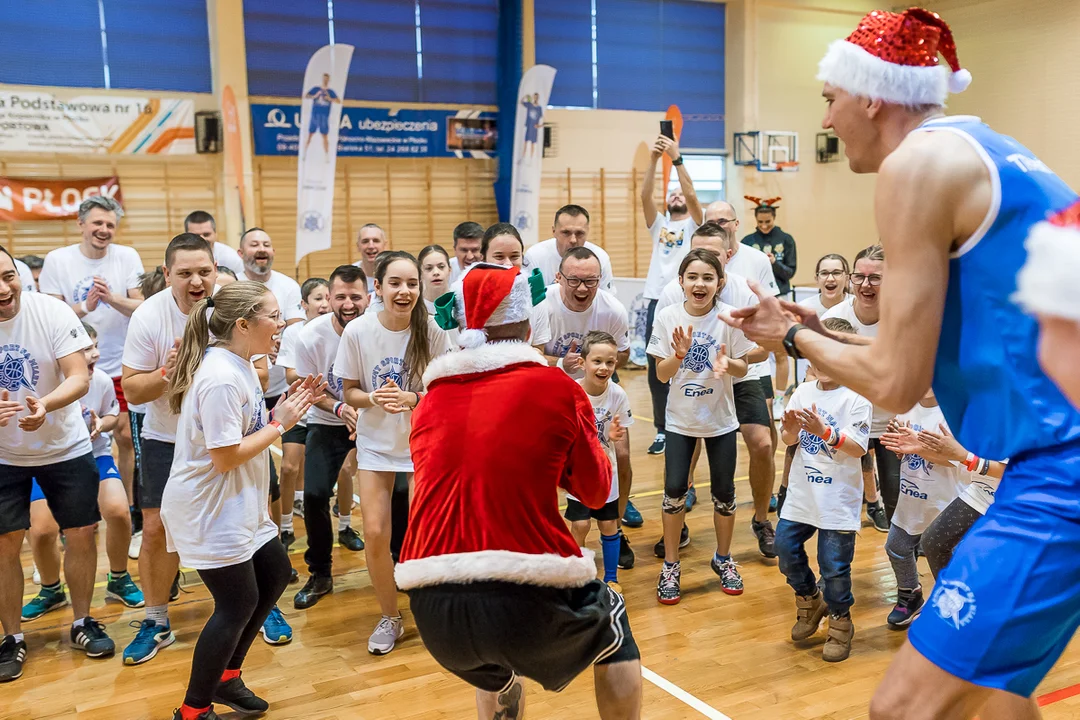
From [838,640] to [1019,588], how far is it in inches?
108

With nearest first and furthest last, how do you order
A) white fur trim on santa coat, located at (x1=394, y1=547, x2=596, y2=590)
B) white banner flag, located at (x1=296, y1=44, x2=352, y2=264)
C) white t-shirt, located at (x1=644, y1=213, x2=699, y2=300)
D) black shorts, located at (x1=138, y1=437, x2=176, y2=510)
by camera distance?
white fur trim on santa coat, located at (x1=394, y1=547, x2=596, y2=590) < black shorts, located at (x1=138, y1=437, x2=176, y2=510) < white t-shirt, located at (x1=644, y1=213, x2=699, y2=300) < white banner flag, located at (x1=296, y1=44, x2=352, y2=264)

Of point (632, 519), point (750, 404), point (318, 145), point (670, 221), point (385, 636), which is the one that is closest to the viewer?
point (385, 636)

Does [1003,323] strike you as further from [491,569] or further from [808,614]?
[808,614]

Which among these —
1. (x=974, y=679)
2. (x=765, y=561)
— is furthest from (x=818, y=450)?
(x=974, y=679)

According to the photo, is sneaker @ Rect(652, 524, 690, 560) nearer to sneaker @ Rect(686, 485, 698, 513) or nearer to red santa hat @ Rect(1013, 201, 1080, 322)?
sneaker @ Rect(686, 485, 698, 513)

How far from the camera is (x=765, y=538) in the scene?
5895 mm

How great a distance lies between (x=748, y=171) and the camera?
17.8 m

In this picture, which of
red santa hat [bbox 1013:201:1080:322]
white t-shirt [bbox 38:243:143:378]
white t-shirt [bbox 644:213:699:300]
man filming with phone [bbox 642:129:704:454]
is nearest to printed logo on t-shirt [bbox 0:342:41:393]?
white t-shirt [bbox 38:243:143:378]

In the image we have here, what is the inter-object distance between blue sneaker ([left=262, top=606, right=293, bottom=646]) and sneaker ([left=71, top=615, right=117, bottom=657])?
28.0 inches

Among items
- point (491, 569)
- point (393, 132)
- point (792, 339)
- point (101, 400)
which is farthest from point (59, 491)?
point (393, 132)

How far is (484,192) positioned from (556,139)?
154cm

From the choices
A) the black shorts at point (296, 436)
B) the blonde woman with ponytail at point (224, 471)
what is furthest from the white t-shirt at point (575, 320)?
the blonde woman with ponytail at point (224, 471)

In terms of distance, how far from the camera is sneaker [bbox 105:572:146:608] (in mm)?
5195

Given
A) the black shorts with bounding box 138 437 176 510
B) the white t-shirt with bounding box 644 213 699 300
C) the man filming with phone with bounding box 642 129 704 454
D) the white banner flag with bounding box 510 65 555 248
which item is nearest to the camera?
the black shorts with bounding box 138 437 176 510
